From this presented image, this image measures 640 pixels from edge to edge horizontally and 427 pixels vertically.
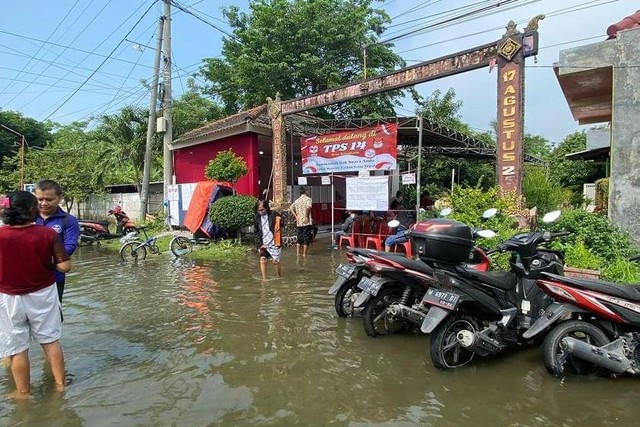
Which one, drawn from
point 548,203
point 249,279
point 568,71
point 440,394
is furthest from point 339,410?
point 548,203

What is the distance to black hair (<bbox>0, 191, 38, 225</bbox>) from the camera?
3393 mm

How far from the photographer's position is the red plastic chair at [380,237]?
34.4 feet

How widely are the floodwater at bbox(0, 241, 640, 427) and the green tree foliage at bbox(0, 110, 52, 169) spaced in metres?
33.6

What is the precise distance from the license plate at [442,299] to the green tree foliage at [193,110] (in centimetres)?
2217

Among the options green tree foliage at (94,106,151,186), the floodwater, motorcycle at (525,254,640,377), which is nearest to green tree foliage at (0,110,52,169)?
green tree foliage at (94,106,151,186)

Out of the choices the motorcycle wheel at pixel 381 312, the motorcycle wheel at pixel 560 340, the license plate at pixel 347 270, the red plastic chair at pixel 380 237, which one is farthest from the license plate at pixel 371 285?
the red plastic chair at pixel 380 237

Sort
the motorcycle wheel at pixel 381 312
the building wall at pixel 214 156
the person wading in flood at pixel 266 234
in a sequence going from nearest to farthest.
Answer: the motorcycle wheel at pixel 381 312 → the person wading in flood at pixel 266 234 → the building wall at pixel 214 156

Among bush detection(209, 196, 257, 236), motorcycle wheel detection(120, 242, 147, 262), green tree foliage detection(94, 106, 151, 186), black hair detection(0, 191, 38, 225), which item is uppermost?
green tree foliage detection(94, 106, 151, 186)

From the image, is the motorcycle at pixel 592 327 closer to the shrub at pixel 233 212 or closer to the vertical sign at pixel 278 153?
the shrub at pixel 233 212

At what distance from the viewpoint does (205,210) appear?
42.8 feet

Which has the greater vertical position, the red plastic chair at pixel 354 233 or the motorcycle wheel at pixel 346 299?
the red plastic chair at pixel 354 233

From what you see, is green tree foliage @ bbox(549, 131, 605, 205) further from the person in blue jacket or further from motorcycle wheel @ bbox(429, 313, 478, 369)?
the person in blue jacket

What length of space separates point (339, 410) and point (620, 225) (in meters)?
5.90

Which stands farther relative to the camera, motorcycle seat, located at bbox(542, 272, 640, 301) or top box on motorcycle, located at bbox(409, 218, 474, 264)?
top box on motorcycle, located at bbox(409, 218, 474, 264)
